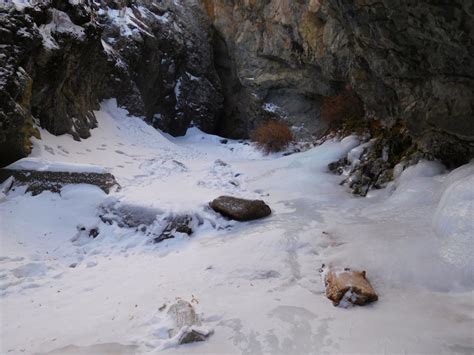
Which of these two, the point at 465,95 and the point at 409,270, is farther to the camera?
the point at 465,95

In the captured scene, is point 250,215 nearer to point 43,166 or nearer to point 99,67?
point 43,166

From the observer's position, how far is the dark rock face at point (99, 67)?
28.1ft

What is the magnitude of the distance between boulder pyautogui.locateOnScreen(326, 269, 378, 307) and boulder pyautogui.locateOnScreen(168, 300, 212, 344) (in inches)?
55.5

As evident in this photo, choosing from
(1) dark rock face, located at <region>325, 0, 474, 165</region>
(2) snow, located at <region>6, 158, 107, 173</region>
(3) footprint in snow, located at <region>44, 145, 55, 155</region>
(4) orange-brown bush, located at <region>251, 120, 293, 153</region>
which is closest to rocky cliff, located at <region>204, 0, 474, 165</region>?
(1) dark rock face, located at <region>325, 0, 474, 165</region>

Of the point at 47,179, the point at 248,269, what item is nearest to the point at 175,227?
the point at 248,269

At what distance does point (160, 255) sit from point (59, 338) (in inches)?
98.0

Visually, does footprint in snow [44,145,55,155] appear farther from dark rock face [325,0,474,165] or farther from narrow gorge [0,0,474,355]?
dark rock face [325,0,474,165]

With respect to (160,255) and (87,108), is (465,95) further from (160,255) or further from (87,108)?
(87,108)

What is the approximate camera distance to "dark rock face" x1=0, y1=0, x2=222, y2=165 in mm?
8562

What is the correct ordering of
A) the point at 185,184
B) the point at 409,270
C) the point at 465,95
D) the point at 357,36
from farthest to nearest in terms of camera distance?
the point at 185,184, the point at 357,36, the point at 465,95, the point at 409,270

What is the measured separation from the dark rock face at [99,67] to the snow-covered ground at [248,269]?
1.74 meters

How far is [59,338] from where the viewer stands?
12.4 feet

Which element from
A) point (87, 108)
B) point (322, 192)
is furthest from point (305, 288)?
point (87, 108)

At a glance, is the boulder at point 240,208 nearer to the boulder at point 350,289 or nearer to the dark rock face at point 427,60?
the boulder at point 350,289
